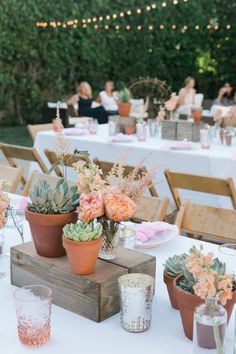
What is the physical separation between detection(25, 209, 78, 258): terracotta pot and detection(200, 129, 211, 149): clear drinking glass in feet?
9.83

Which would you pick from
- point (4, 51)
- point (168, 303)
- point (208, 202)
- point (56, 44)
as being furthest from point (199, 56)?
point (168, 303)

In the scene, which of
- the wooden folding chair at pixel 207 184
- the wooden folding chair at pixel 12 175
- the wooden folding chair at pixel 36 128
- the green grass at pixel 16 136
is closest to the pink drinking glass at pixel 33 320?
the wooden folding chair at pixel 12 175

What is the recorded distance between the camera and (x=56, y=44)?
11719 mm

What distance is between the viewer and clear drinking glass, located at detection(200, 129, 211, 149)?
15.1 ft

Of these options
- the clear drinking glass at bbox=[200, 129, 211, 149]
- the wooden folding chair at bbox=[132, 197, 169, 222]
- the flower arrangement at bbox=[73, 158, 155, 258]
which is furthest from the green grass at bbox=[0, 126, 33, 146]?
the flower arrangement at bbox=[73, 158, 155, 258]

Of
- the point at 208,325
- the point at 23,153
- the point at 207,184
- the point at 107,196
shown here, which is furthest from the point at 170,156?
the point at 208,325

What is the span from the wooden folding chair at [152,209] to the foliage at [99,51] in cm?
869

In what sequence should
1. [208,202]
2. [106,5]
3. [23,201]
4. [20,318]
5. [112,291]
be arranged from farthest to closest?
[106,5] < [208,202] < [23,201] < [112,291] < [20,318]

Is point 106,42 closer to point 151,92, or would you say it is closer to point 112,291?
point 151,92

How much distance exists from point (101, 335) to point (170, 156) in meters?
3.11

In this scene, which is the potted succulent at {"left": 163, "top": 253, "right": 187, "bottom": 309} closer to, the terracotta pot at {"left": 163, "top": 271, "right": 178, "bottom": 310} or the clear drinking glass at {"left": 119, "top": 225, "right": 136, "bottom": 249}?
the terracotta pot at {"left": 163, "top": 271, "right": 178, "bottom": 310}

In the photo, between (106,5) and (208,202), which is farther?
(106,5)

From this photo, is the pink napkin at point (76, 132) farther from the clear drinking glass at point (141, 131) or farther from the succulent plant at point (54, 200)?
the succulent plant at point (54, 200)

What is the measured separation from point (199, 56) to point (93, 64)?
8.66ft
